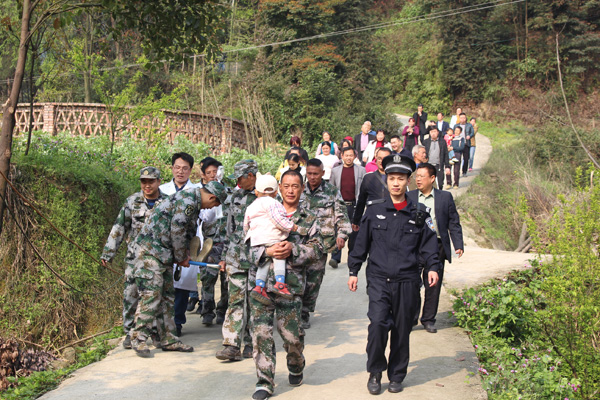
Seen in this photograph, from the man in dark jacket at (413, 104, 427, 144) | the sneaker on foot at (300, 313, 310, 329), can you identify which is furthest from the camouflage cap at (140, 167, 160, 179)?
the man in dark jacket at (413, 104, 427, 144)

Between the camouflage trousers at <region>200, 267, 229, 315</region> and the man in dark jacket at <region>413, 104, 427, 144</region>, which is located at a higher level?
the man in dark jacket at <region>413, 104, 427, 144</region>

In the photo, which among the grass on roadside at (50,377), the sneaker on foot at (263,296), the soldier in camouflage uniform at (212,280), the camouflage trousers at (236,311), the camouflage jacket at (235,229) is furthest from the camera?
the soldier in camouflage uniform at (212,280)

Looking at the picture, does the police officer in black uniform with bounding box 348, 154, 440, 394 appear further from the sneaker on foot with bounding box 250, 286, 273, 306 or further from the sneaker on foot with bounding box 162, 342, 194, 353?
the sneaker on foot with bounding box 162, 342, 194, 353

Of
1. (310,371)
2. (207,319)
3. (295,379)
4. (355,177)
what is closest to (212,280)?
(207,319)

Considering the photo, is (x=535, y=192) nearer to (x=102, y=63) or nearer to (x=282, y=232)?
(x=282, y=232)

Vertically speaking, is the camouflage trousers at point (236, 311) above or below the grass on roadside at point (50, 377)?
above

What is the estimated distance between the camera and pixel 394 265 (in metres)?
5.77

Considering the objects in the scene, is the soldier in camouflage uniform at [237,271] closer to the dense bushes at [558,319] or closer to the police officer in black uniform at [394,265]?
the police officer in black uniform at [394,265]

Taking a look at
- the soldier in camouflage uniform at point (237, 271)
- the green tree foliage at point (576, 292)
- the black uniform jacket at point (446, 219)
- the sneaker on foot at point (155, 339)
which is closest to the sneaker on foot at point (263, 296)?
the soldier in camouflage uniform at point (237, 271)

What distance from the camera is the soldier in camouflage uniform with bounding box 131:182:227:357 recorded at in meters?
6.78

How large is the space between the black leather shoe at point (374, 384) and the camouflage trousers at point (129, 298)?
10.1 feet

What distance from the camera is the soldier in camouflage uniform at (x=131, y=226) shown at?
7.34 m

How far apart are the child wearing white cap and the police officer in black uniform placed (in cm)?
75

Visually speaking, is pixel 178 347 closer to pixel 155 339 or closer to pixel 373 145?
pixel 155 339
